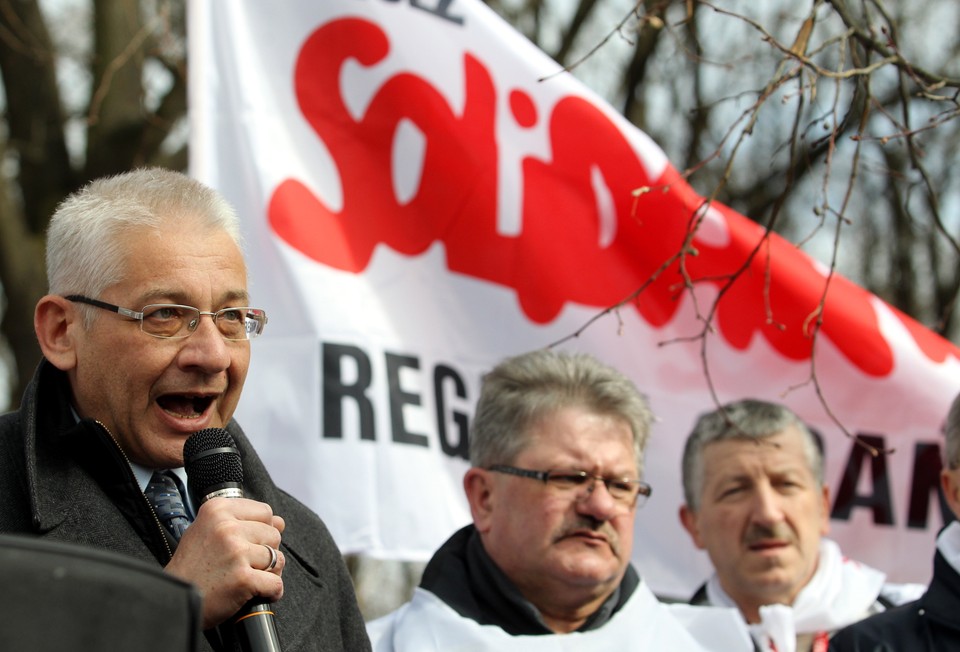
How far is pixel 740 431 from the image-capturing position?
13.2ft

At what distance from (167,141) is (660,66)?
4.07 metres

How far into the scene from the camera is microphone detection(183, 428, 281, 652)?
2.02 metres

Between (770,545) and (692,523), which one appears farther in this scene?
(692,523)

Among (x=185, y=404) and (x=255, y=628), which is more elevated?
(x=185, y=404)

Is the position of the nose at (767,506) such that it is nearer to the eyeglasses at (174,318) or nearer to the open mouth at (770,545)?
the open mouth at (770,545)

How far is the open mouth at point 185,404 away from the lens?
7.96 ft

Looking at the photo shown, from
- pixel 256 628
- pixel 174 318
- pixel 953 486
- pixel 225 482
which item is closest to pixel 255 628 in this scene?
pixel 256 628

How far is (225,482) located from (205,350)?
0.32 metres

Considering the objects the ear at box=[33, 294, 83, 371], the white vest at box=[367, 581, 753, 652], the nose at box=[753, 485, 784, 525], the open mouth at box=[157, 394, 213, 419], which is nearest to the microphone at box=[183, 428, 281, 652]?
the open mouth at box=[157, 394, 213, 419]

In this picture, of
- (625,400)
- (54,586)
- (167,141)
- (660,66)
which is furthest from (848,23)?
(660,66)

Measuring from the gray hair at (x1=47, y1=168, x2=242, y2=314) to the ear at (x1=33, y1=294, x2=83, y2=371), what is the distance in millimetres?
26

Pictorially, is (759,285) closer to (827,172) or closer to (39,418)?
(827,172)

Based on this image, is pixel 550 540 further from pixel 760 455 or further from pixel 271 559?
pixel 271 559

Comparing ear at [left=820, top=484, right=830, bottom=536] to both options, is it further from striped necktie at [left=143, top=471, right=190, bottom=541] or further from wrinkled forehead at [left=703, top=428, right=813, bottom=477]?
striped necktie at [left=143, top=471, right=190, bottom=541]
